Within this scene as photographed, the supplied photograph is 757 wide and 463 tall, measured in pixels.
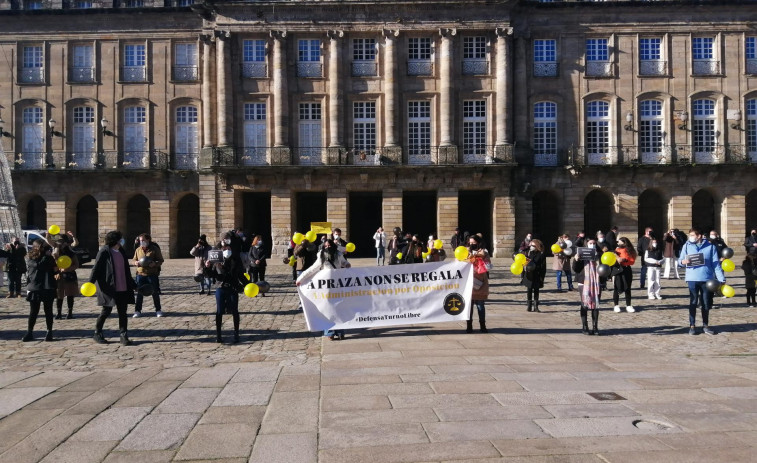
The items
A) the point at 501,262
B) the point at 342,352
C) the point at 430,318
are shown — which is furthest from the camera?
the point at 501,262

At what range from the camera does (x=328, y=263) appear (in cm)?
1091

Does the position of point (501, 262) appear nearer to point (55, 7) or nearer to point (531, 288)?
point (531, 288)

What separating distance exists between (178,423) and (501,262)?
1025 inches

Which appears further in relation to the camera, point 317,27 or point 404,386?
point 317,27

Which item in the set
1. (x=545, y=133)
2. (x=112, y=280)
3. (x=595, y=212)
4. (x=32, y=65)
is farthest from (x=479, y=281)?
(x=32, y=65)

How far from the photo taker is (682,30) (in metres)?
34.1

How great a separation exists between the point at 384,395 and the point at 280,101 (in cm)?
2837

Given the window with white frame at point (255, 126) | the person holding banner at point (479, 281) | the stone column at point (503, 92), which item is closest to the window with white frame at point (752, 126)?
the stone column at point (503, 92)

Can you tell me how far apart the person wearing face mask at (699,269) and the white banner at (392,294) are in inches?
151

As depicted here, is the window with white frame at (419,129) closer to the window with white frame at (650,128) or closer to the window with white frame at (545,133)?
the window with white frame at (545,133)

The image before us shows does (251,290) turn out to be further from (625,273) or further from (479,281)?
(625,273)

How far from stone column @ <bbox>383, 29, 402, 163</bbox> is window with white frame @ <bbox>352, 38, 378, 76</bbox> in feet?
2.48

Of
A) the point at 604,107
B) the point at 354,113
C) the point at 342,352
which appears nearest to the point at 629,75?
the point at 604,107

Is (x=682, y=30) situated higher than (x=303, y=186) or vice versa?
(x=682, y=30)
